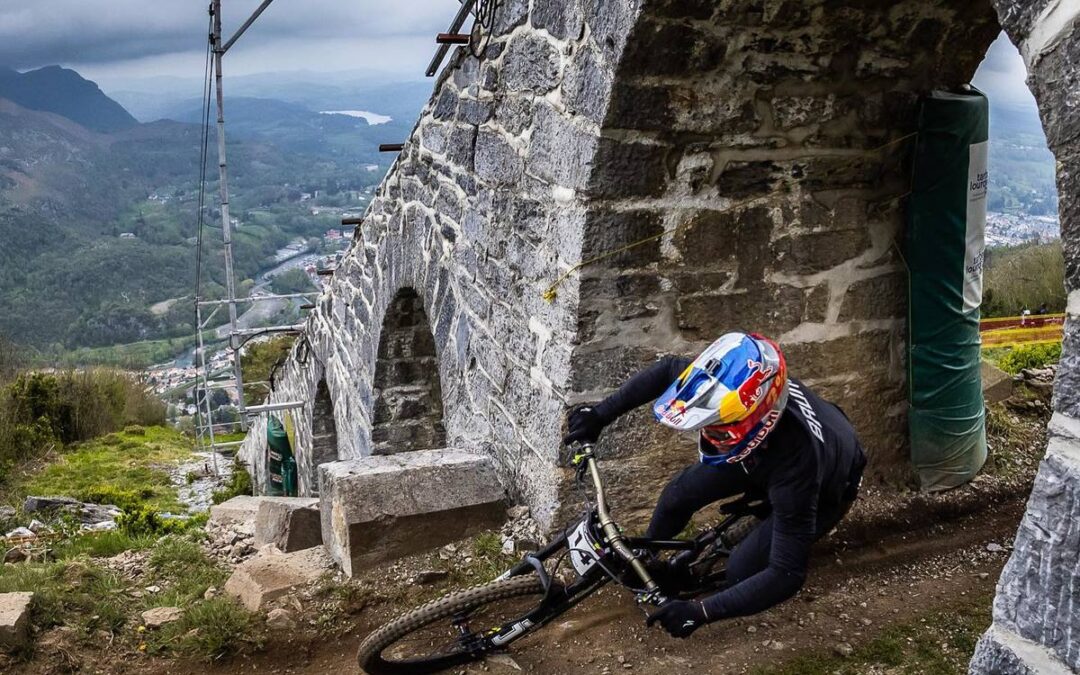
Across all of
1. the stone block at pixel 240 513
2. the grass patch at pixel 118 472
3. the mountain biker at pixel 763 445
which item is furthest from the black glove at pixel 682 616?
the grass patch at pixel 118 472

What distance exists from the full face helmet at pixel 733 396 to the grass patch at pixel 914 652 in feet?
3.70

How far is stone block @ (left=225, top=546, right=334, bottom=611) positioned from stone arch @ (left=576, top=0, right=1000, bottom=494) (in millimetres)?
1611

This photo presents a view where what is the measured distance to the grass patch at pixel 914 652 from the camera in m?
3.09

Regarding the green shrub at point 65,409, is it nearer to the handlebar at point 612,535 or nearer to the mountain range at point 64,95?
the handlebar at point 612,535

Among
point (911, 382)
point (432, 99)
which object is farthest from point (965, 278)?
point (432, 99)

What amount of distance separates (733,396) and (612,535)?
0.76 m

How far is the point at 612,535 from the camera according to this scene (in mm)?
2887

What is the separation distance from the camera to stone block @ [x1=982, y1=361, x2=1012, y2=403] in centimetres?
512

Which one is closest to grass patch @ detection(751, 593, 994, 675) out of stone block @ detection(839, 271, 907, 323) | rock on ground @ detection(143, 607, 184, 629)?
stone block @ detection(839, 271, 907, 323)

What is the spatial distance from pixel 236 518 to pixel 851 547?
4356mm

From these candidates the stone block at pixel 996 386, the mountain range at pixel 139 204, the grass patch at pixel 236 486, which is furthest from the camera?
the mountain range at pixel 139 204

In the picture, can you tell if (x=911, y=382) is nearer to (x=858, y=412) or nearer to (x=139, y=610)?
(x=858, y=412)

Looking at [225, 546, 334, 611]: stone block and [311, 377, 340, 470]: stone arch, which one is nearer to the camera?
[225, 546, 334, 611]: stone block

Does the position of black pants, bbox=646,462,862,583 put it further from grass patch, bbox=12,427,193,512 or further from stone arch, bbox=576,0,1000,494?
grass patch, bbox=12,427,193,512
